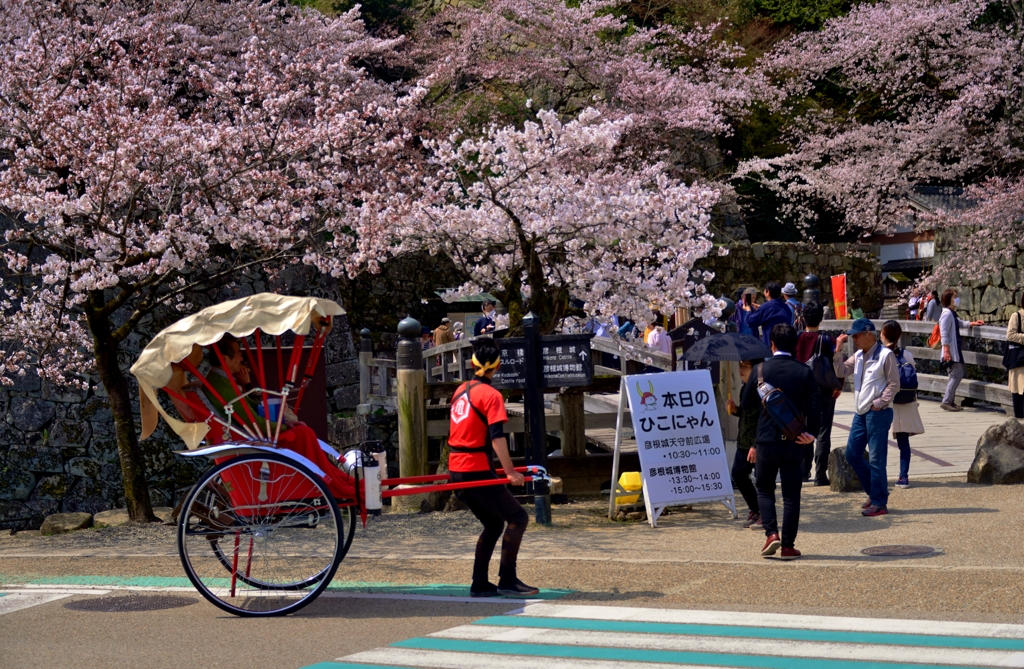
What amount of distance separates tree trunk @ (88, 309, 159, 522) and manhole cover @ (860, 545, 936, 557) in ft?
24.7

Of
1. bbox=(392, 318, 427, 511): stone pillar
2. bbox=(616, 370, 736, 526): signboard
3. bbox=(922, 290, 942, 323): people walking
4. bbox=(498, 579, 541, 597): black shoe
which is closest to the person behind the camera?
bbox=(498, 579, 541, 597): black shoe

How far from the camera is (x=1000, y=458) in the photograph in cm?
1067

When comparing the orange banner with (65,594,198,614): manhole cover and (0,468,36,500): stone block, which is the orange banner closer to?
(0,468,36,500): stone block

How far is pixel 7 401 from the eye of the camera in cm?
1725

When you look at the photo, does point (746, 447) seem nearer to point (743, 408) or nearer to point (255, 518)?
point (743, 408)

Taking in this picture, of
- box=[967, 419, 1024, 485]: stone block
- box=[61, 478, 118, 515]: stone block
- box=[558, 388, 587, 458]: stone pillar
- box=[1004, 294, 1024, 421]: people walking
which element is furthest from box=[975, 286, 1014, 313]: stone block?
A: box=[61, 478, 118, 515]: stone block

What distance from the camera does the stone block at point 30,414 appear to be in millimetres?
17250

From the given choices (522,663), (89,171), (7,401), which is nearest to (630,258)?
(89,171)

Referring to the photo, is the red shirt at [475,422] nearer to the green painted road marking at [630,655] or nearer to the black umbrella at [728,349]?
the green painted road marking at [630,655]

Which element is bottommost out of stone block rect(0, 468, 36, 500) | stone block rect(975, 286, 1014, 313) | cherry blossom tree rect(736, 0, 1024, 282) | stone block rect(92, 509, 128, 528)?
stone block rect(92, 509, 128, 528)

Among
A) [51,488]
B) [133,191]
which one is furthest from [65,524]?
[51,488]

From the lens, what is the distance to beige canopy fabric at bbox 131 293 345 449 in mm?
7055

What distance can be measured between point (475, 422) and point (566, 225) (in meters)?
4.14

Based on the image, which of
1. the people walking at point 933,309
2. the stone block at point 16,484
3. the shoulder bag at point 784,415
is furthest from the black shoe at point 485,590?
the people walking at point 933,309
